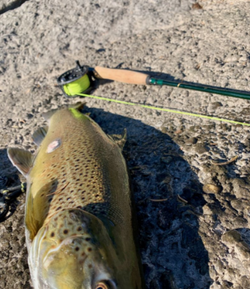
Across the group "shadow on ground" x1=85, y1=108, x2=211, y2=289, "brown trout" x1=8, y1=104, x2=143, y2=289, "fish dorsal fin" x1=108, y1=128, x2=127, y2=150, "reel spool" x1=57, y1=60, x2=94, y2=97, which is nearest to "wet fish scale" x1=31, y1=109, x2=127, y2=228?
"brown trout" x1=8, y1=104, x2=143, y2=289

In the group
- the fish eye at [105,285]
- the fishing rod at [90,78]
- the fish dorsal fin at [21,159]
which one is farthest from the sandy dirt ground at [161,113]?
the fish eye at [105,285]

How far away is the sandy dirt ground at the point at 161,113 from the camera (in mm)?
2246

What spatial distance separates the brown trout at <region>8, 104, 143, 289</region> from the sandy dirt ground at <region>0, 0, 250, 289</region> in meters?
0.43

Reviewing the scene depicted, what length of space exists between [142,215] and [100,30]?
4.07 metres

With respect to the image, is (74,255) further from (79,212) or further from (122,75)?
(122,75)

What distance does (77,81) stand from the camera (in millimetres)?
4199

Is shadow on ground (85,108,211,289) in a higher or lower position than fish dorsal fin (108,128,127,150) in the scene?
lower

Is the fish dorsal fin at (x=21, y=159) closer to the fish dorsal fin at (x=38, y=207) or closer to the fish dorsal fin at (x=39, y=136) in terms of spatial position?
the fish dorsal fin at (x=39, y=136)

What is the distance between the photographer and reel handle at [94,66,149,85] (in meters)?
3.98

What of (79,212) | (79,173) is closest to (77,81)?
(79,173)

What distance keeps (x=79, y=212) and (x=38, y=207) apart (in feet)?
2.13

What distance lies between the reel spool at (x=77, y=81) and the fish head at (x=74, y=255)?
112 inches

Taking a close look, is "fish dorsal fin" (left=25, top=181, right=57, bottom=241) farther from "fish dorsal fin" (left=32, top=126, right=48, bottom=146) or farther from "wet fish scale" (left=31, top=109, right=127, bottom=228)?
"fish dorsal fin" (left=32, top=126, right=48, bottom=146)

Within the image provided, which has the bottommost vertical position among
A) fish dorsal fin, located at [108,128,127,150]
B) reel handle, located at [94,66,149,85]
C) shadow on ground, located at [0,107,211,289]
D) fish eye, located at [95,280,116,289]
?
shadow on ground, located at [0,107,211,289]
